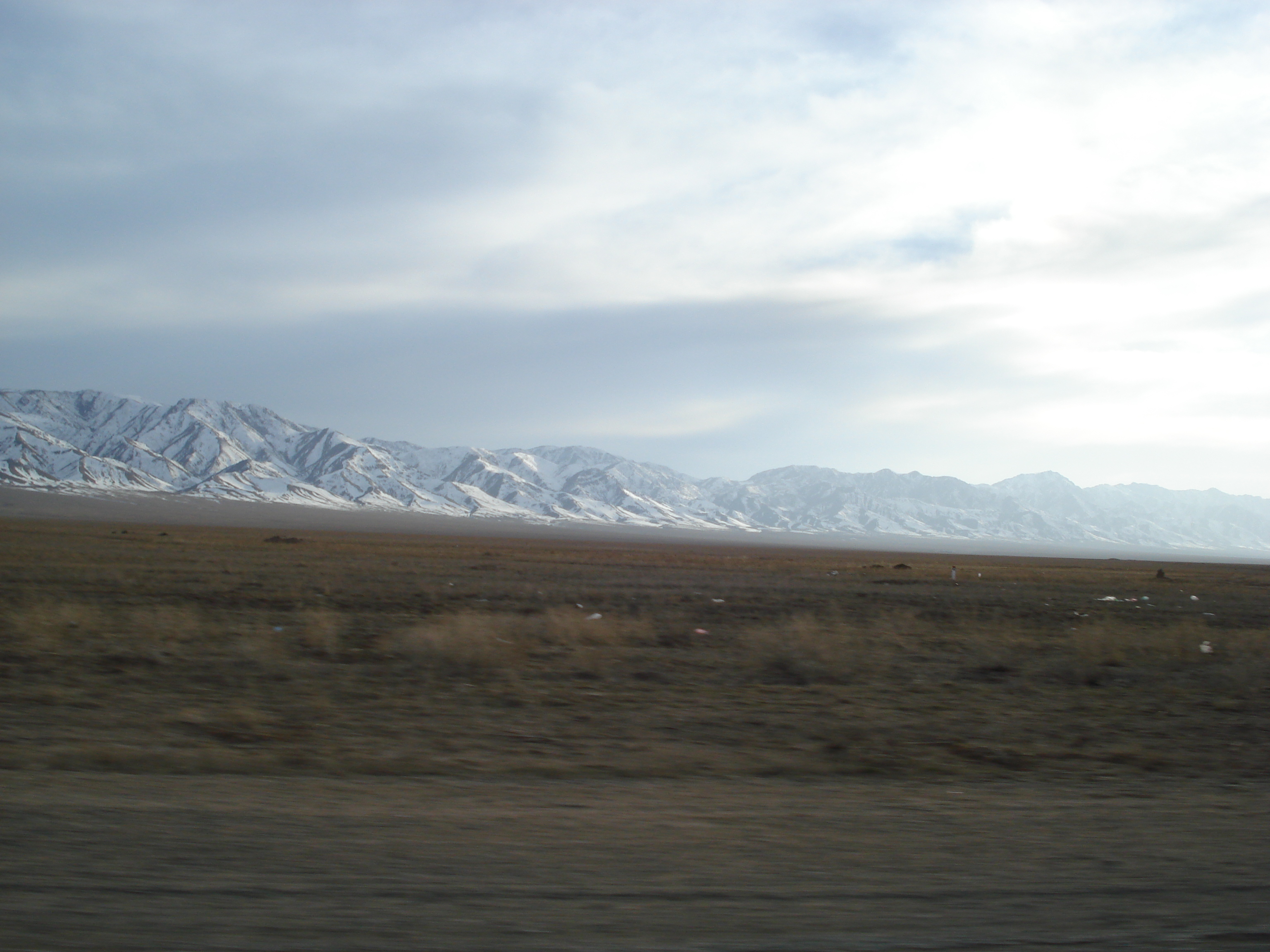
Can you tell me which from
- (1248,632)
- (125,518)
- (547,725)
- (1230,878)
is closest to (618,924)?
(1230,878)

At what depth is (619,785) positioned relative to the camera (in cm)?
664

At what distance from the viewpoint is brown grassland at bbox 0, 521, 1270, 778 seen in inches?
300

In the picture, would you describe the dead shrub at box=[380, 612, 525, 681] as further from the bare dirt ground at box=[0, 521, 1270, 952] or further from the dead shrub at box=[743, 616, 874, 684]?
the dead shrub at box=[743, 616, 874, 684]

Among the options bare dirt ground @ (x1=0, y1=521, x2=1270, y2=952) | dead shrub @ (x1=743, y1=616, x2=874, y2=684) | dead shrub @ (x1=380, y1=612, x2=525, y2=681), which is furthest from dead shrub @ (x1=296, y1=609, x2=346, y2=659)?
dead shrub @ (x1=743, y1=616, x2=874, y2=684)

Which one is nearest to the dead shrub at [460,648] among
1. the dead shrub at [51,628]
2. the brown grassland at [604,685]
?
the brown grassland at [604,685]

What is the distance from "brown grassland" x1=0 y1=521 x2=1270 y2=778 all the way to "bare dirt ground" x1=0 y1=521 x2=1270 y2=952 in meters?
0.08

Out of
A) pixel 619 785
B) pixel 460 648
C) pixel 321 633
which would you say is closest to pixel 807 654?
pixel 460 648

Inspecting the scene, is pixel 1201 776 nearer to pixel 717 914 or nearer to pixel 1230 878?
pixel 1230 878

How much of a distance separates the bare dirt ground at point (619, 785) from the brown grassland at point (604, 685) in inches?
3.0

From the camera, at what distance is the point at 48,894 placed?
3.97m

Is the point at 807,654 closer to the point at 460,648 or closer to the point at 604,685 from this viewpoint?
the point at 604,685

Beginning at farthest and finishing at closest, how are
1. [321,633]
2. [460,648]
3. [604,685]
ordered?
[321,633]
[460,648]
[604,685]

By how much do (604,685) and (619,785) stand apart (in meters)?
4.68

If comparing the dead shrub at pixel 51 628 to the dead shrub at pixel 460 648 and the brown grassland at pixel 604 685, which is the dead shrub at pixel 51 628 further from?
the dead shrub at pixel 460 648
